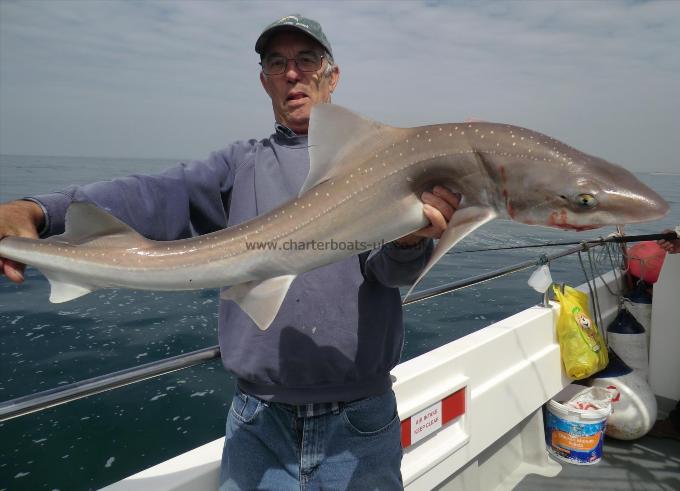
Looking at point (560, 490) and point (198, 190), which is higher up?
point (198, 190)

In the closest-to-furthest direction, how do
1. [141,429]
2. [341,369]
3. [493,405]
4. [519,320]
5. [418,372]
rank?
[341,369], [418,372], [493,405], [519,320], [141,429]

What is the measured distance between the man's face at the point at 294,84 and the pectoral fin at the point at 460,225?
114 cm

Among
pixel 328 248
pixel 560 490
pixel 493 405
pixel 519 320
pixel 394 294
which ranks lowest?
pixel 560 490

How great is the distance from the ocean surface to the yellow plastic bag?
1.52 m

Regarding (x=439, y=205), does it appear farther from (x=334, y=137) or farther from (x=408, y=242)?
(x=334, y=137)

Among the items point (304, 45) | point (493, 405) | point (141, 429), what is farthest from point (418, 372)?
point (141, 429)

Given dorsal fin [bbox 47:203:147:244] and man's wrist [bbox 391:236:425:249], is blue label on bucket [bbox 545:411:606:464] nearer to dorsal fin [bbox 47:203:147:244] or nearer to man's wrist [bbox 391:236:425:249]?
man's wrist [bbox 391:236:425:249]

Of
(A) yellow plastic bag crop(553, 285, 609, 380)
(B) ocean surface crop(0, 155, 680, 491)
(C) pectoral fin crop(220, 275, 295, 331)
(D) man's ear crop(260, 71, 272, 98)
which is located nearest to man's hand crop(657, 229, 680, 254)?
(A) yellow plastic bag crop(553, 285, 609, 380)

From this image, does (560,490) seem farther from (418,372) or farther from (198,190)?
(198,190)

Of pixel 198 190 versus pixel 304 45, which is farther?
pixel 304 45

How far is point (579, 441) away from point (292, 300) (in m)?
3.62

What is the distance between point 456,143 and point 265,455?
1.64 metres

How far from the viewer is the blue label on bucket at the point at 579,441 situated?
437cm

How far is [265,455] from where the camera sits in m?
2.21
